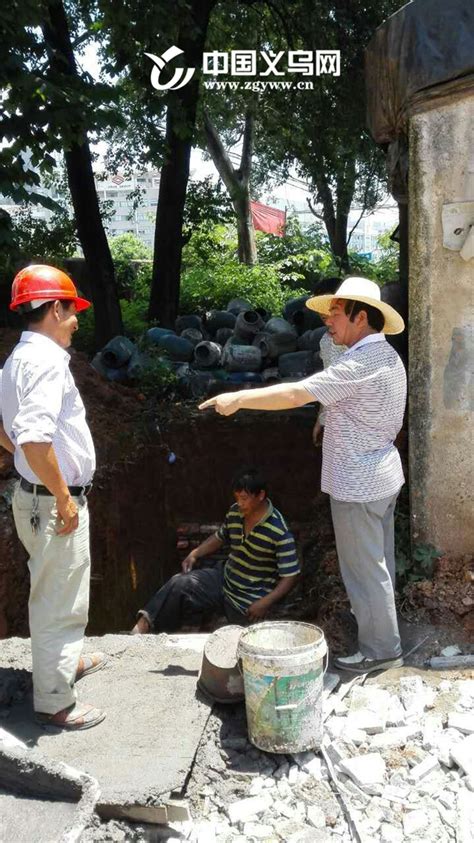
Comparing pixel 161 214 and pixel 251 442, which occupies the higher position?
pixel 161 214

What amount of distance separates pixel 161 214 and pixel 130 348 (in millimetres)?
2060

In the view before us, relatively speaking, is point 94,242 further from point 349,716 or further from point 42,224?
point 349,716

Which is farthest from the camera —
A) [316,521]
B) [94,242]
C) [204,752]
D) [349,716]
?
[94,242]

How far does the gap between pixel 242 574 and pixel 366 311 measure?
87.2 inches

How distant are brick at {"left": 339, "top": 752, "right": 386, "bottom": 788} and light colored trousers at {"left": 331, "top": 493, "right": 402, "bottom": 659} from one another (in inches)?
33.1

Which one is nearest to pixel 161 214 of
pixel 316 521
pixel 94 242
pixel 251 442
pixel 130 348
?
pixel 94 242

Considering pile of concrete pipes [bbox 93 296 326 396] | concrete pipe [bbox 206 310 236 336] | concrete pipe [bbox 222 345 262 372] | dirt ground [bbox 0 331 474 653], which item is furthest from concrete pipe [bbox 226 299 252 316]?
dirt ground [bbox 0 331 474 653]

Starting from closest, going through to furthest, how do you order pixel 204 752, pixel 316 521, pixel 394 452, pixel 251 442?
pixel 204 752 < pixel 394 452 < pixel 316 521 < pixel 251 442

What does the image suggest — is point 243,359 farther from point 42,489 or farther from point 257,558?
point 42,489

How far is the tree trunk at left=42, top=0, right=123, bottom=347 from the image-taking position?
9.25m

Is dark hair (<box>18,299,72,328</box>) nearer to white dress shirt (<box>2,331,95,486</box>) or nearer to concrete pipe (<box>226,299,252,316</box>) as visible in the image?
white dress shirt (<box>2,331,95,486</box>)

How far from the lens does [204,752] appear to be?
3561 millimetres

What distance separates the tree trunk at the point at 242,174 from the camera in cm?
1819

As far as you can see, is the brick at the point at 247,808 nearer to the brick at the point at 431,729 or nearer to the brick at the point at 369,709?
the brick at the point at 369,709
